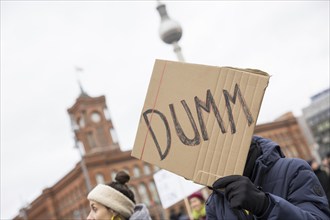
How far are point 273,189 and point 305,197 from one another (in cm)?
11

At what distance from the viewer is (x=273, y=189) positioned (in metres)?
1.57

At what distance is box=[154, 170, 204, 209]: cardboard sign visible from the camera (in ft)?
20.6

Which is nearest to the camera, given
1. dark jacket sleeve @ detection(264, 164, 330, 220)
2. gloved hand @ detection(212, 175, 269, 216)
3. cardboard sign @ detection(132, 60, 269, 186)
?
gloved hand @ detection(212, 175, 269, 216)

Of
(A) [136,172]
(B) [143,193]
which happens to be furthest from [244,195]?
(A) [136,172]

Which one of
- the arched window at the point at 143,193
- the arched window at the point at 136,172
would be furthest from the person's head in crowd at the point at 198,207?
the arched window at the point at 136,172

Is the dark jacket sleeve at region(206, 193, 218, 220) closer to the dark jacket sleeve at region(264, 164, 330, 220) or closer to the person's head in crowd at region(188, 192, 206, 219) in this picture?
the dark jacket sleeve at region(264, 164, 330, 220)

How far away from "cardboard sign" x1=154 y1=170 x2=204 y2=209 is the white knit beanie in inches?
131

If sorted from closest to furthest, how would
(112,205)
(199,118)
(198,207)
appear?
(199,118)
(112,205)
(198,207)

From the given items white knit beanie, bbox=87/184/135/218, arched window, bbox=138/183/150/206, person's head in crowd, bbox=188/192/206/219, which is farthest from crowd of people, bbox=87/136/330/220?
arched window, bbox=138/183/150/206

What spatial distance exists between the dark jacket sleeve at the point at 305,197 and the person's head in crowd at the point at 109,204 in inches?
59.2

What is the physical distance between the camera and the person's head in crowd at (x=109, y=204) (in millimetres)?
2812

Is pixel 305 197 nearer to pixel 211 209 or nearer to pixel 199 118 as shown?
pixel 211 209

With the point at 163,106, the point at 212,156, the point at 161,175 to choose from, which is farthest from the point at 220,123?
the point at 161,175

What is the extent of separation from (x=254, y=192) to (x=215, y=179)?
215 mm
